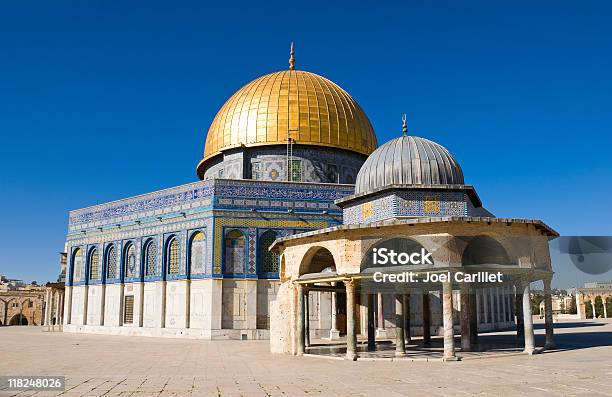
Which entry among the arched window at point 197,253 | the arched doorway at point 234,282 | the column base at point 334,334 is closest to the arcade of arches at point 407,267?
the column base at point 334,334

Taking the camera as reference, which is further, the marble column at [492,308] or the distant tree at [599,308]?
the distant tree at [599,308]

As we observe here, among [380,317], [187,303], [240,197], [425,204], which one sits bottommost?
[380,317]

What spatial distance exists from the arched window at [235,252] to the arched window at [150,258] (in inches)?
171

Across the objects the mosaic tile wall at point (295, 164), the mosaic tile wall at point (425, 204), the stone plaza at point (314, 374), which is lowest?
the stone plaza at point (314, 374)

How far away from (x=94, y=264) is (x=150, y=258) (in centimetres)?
490

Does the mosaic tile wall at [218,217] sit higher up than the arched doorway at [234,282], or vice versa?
the mosaic tile wall at [218,217]

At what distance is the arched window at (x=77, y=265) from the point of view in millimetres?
31906

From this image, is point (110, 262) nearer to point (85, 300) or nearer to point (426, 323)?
point (85, 300)

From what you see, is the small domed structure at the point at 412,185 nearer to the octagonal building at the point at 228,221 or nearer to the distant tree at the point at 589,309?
the octagonal building at the point at 228,221

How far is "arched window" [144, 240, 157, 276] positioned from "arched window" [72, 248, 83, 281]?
5.70m

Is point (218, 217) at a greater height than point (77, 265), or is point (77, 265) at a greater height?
point (218, 217)

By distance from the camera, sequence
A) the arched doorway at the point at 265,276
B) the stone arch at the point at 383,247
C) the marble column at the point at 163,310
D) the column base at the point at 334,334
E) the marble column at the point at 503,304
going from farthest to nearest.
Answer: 1. the marble column at the point at 503,304
2. the marble column at the point at 163,310
3. the arched doorway at the point at 265,276
4. the column base at the point at 334,334
5. the stone arch at the point at 383,247

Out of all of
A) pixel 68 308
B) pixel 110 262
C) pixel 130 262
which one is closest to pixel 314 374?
pixel 130 262

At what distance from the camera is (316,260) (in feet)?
60.2
